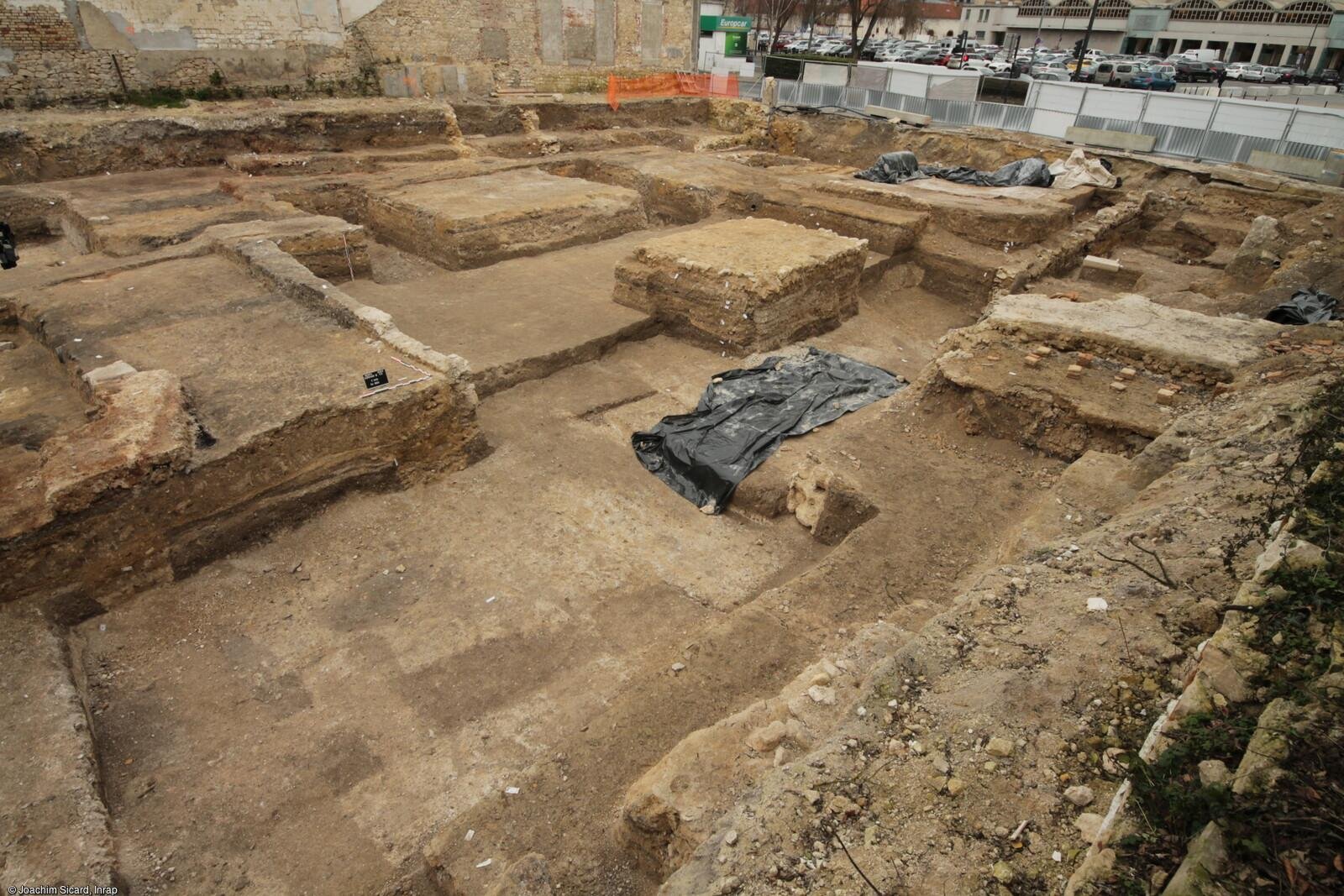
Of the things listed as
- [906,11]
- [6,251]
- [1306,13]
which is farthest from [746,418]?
[1306,13]

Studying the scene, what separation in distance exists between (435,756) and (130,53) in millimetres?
15498

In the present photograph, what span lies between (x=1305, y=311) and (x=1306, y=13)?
4655cm

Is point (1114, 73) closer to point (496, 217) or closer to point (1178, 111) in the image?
point (1178, 111)

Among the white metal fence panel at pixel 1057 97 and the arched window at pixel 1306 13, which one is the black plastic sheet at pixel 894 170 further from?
the arched window at pixel 1306 13

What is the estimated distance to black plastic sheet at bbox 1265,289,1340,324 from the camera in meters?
7.12

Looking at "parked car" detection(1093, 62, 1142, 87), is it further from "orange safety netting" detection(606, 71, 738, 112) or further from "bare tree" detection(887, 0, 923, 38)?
"orange safety netting" detection(606, 71, 738, 112)

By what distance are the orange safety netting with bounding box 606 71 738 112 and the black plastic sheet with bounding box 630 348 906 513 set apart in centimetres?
1534

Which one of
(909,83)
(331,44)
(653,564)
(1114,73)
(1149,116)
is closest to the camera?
(653,564)

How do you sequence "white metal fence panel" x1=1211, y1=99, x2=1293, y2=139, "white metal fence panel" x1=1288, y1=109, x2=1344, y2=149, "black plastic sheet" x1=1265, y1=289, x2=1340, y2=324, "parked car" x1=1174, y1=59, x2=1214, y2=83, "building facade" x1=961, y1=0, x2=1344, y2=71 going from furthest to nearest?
"building facade" x1=961, y1=0, x2=1344, y2=71 < "parked car" x1=1174, y1=59, x2=1214, y2=83 < "white metal fence panel" x1=1211, y1=99, x2=1293, y2=139 < "white metal fence panel" x1=1288, y1=109, x2=1344, y2=149 < "black plastic sheet" x1=1265, y1=289, x2=1340, y2=324

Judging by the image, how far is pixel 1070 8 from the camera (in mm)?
48375

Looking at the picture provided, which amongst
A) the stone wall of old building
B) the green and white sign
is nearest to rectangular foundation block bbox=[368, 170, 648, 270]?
the stone wall of old building

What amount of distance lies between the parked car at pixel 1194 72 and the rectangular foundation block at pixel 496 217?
104ft

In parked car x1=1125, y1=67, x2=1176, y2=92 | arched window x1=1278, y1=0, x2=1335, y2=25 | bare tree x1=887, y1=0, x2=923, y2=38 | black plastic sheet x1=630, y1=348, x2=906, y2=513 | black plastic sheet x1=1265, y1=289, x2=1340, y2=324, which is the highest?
arched window x1=1278, y1=0, x2=1335, y2=25

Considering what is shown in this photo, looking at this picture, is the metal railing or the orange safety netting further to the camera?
the orange safety netting
